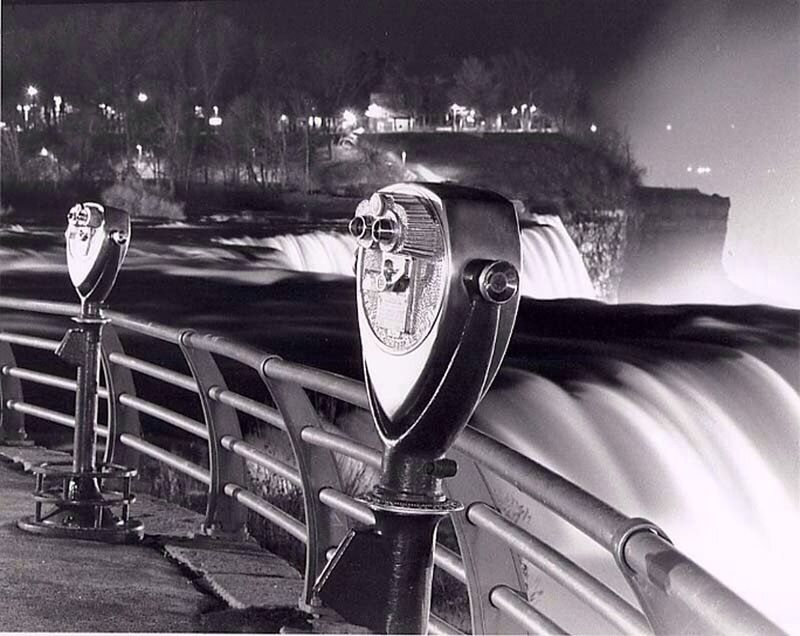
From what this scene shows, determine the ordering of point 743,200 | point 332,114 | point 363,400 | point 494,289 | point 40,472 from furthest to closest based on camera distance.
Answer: point 332,114 → point 743,200 → point 40,472 → point 363,400 → point 494,289

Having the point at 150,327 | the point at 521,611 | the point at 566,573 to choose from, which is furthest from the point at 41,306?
the point at 566,573

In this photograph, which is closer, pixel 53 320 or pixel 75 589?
pixel 75 589

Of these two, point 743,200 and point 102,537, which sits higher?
point 743,200

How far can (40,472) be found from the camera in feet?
12.8

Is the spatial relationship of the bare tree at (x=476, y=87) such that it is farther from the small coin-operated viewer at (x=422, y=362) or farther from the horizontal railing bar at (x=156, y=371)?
the small coin-operated viewer at (x=422, y=362)

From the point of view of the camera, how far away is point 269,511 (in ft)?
11.8

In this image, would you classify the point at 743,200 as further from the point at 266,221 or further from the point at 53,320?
the point at 53,320

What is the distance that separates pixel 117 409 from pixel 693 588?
3461 mm

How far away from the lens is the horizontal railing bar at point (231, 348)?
324 cm

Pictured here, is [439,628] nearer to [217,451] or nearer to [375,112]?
[217,451]

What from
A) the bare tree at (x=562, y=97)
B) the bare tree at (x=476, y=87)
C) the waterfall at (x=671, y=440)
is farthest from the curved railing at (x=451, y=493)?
the bare tree at (x=562, y=97)

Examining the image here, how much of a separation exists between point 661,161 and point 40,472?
7.44ft

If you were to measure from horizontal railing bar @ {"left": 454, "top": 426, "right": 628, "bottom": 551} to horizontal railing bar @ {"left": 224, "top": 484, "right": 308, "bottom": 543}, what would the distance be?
3.78 ft

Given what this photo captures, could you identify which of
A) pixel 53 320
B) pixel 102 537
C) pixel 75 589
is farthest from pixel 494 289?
pixel 53 320
